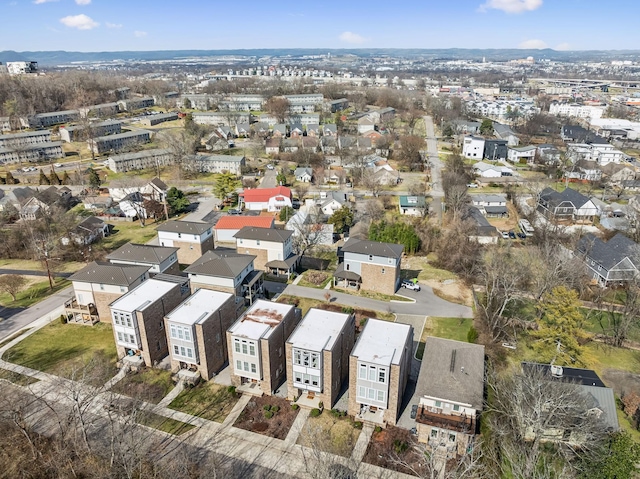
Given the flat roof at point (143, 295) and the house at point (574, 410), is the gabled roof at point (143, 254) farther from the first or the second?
the house at point (574, 410)

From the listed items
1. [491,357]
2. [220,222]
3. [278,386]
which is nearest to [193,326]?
[278,386]

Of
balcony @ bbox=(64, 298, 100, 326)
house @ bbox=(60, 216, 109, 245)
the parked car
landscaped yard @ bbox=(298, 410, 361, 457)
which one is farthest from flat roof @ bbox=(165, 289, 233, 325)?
house @ bbox=(60, 216, 109, 245)

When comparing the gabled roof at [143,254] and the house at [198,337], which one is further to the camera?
the gabled roof at [143,254]

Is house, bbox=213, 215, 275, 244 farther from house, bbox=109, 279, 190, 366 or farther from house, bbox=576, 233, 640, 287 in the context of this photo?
house, bbox=576, 233, 640, 287

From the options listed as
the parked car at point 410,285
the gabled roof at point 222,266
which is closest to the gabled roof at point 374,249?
the parked car at point 410,285

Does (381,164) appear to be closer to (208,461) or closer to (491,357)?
(491,357)

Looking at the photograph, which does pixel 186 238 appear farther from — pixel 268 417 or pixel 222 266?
pixel 268 417

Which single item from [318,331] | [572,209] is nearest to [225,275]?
[318,331]
